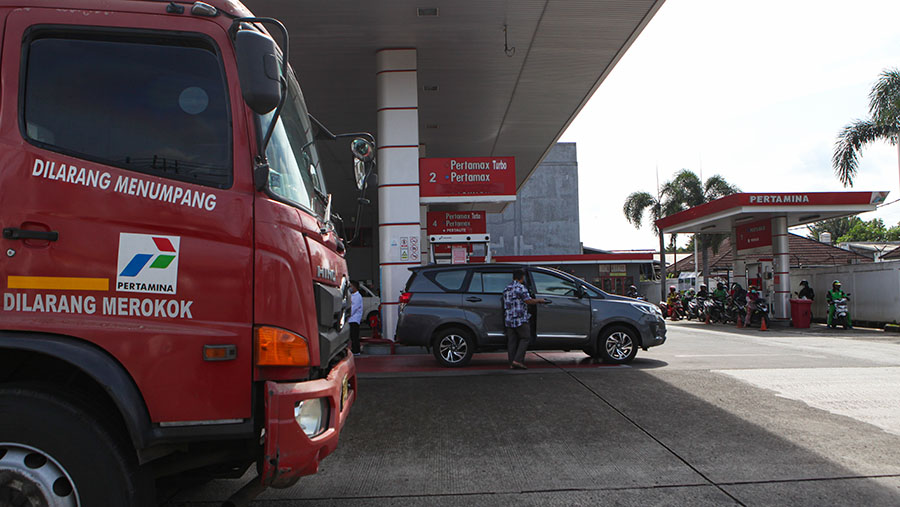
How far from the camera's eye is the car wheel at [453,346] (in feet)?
32.9

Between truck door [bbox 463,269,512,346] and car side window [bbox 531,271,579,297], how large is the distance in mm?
479

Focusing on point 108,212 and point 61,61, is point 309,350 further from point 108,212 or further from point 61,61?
point 61,61

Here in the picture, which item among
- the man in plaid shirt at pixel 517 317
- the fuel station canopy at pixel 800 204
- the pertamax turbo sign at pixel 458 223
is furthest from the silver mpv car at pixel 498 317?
the fuel station canopy at pixel 800 204

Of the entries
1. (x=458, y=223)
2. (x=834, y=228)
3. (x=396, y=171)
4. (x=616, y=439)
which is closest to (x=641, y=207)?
(x=458, y=223)

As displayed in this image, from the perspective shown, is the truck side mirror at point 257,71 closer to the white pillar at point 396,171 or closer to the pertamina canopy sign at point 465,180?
the white pillar at point 396,171

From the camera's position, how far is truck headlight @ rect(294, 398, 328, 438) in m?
2.99

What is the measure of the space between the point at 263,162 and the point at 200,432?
1.39 m

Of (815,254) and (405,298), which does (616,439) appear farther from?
(815,254)

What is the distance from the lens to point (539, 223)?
46.9 m

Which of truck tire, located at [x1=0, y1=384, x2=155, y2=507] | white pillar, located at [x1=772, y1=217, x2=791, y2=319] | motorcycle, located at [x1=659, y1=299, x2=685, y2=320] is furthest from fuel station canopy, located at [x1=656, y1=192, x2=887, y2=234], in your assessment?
truck tire, located at [x1=0, y1=384, x2=155, y2=507]

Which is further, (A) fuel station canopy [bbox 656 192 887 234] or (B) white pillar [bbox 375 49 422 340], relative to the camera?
(A) fuel station canopy [bbox 656 192 887 234]

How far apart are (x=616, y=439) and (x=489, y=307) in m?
4.68

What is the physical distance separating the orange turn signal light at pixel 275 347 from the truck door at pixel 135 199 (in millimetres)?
67

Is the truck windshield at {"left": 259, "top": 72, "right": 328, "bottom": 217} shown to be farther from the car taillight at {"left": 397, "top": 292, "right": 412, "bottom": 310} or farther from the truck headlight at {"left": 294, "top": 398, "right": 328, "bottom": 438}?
the car taillight at {"left": 397, "top": 292, "right": 412, "bottom": 310}
